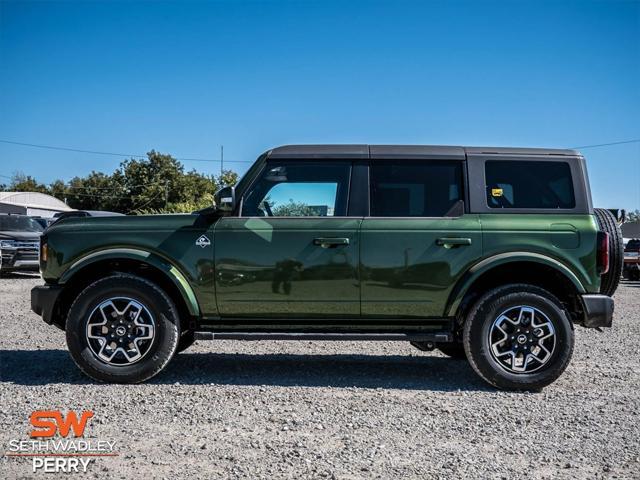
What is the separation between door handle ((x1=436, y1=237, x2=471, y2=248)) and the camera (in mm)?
5262

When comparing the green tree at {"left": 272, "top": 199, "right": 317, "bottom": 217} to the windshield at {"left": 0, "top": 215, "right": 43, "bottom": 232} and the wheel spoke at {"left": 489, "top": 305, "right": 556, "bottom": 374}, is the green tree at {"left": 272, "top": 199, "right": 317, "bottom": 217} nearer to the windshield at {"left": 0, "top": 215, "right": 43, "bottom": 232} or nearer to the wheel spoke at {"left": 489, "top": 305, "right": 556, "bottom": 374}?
the wheel spoke at {"left": 489, "top": 305, "right": 556, "bottom": 374}

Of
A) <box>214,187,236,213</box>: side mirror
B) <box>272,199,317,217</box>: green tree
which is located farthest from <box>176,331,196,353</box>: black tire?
<box>272,199,317,217</box>: green tree

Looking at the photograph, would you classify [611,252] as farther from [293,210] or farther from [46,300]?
[46,300]

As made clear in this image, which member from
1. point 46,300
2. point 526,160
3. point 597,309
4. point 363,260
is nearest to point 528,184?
point 526,160

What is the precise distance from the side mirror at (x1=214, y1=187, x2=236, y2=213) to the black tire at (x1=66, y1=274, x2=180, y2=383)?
887 millimetres

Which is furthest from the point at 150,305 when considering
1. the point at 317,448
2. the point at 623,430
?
the point at 623,430

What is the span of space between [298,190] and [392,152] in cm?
89

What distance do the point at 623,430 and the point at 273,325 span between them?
9.05 feet

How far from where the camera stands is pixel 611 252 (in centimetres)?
544

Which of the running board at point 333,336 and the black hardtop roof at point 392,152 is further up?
the black hardtop roof at point 392,152

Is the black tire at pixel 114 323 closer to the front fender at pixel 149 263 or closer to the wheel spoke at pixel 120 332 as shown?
the wheel spoke at pixel 120 332

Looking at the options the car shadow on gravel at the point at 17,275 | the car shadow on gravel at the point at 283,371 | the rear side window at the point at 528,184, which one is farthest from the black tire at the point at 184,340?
the car shadow on gravel at the point at 17,275

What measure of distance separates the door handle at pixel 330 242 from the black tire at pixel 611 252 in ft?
7.32

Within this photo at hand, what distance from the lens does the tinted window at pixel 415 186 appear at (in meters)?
5.42
